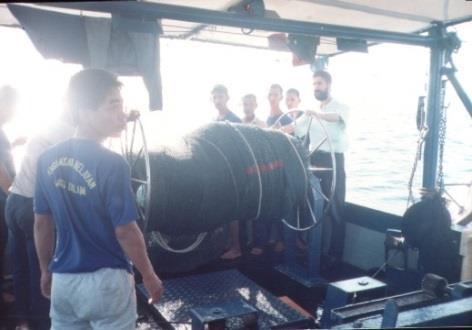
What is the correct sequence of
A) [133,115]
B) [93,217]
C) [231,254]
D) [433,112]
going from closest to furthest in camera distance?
[93,217] < [133,115] < [433,112] < [231,254]

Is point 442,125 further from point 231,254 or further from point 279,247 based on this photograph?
point 231,254

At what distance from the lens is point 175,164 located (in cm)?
297

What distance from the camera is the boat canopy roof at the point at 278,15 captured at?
10.3 feet

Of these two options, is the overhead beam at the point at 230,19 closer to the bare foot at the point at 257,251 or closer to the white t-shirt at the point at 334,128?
the white t-shirt at the point at 334,128

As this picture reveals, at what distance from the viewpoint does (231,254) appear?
515cm

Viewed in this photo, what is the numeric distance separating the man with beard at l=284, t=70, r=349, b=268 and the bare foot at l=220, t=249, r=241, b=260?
0.96 meters

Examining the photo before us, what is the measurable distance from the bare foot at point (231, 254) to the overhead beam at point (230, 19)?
2.55 metres

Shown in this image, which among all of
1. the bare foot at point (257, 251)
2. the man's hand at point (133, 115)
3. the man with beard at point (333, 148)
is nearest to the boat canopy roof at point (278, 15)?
the man with beard at point (333, 148)

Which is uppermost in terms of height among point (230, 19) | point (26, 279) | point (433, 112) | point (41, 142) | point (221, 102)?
point (230, 19)

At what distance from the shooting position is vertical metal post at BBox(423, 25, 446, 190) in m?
4.37

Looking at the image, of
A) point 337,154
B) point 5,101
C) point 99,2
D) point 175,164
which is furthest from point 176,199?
point 337,154

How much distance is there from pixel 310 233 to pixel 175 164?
2.05 m

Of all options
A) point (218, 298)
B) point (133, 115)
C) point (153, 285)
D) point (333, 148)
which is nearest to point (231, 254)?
point (218, 298)

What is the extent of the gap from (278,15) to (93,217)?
272 centimetres
